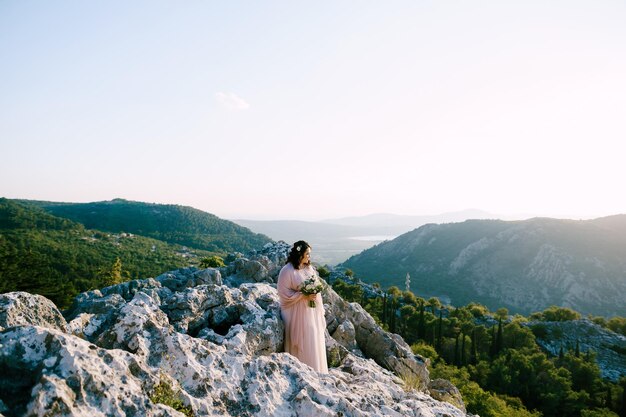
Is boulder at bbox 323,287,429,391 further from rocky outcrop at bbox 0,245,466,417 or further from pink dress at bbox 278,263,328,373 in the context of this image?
rocky outcrop at bbox 0,245,466,417

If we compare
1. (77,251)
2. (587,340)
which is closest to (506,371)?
(587,340)

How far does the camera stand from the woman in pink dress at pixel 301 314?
880cm

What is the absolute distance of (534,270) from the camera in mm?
150250

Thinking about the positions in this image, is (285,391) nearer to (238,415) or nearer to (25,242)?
(238,415)

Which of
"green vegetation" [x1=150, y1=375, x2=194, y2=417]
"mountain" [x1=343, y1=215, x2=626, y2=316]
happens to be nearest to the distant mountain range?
"green vegetation" [x1=150, y1=375, x2=194, y2=417]

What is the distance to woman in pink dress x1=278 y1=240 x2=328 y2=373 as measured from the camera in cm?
880

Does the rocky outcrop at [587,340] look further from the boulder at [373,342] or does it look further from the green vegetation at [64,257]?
the green vegetation at [64,257]

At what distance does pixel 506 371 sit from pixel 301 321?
4728 centimetres

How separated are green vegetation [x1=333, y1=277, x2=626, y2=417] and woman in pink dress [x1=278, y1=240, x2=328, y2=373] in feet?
80.3

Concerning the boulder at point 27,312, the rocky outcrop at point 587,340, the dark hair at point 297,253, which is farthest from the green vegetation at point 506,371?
the boulder at point 27,312

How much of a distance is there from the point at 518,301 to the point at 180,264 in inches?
5048

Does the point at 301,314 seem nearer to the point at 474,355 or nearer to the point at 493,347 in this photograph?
the point at 474,355

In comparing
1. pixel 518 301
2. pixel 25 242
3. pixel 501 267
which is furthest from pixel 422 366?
pixel 501 267

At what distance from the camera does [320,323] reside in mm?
9336
